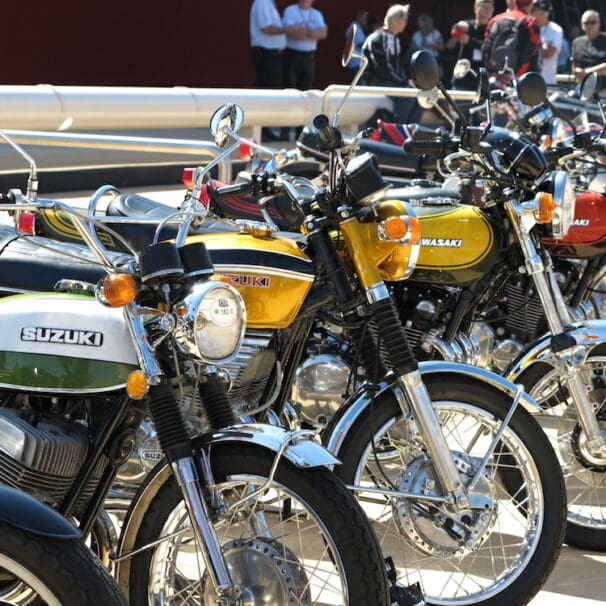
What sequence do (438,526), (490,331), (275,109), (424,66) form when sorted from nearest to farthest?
(438,526) → (424,66) → (490,331) → (275,109)

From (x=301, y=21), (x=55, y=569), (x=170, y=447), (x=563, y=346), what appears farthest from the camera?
(x=301, y=21)

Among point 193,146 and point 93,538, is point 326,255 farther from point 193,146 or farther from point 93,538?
point 193,146

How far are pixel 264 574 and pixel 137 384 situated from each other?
0.53 metres

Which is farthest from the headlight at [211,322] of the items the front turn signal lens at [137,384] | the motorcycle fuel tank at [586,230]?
the motorcycle fuel tank at [586,230]

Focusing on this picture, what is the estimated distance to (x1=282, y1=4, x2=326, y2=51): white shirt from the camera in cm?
1319

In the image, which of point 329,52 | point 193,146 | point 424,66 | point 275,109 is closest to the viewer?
point 424,66

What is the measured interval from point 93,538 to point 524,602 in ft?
4.17

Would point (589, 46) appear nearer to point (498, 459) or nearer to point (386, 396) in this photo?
point (498, 459)

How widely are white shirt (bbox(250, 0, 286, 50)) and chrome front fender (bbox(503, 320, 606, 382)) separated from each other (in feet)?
29.3

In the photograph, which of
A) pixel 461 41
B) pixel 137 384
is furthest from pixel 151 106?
pixel 137 384

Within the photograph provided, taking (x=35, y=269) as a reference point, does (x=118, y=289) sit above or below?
below

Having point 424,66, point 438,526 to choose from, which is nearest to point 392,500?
point 438,526

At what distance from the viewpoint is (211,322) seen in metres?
2.72

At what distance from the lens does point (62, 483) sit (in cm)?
293
